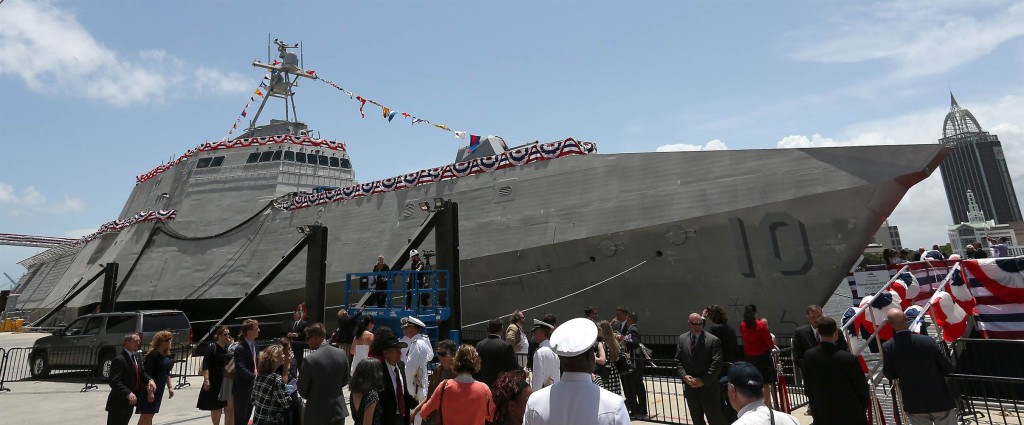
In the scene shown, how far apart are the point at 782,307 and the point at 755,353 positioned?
4344 millimetres

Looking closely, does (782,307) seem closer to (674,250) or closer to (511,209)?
(674,250)

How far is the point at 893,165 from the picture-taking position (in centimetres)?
929

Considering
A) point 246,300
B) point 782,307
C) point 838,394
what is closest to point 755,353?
point 838,394

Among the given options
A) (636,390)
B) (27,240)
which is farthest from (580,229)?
(27,240)

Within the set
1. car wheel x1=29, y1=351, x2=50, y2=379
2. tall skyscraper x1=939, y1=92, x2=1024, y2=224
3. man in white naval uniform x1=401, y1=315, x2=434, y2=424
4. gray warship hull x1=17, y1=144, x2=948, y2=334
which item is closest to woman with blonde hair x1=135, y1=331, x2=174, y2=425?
man in white naval uniform x1=401, y1=315, x2=434, y2=424

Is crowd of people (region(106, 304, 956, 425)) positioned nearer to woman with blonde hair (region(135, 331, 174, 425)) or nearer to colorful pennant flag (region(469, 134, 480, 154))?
woman with blonde hair (region(135, 331, 174, 425))

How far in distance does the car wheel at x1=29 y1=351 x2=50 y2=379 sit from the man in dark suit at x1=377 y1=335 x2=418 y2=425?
1147 cm

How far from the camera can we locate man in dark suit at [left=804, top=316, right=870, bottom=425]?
3.88 meters

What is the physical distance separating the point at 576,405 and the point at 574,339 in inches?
11.7

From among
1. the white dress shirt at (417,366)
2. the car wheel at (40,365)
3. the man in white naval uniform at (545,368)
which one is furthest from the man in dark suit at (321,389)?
the car wheel at (40,365)

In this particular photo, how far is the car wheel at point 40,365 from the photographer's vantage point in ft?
37.6

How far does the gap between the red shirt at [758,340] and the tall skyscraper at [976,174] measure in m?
192

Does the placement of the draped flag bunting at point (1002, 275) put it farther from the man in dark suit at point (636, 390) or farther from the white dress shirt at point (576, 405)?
the white dress shirt at point (576, 405)

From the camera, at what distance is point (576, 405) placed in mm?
2418
